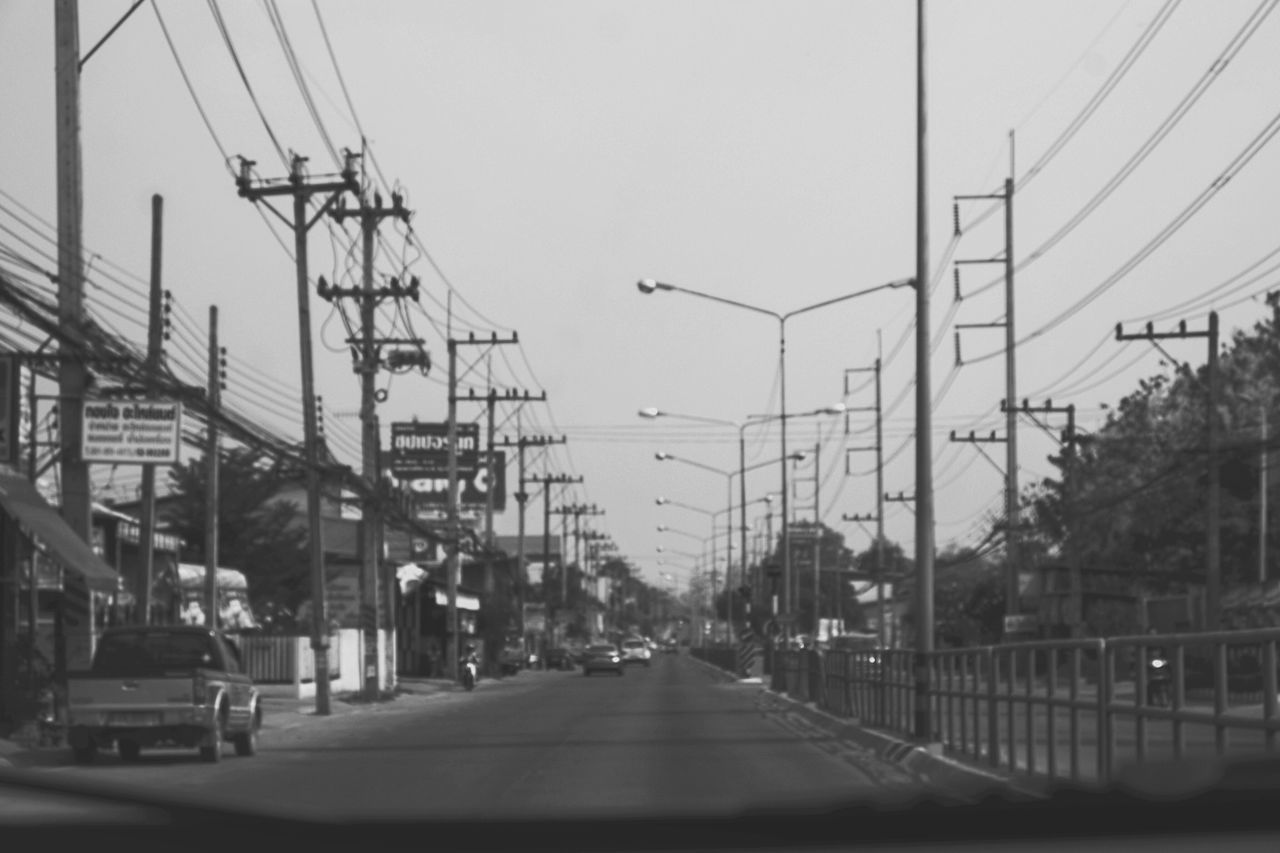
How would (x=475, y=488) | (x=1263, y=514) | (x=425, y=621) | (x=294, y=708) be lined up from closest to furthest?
(x=294, y=708), (x=1263, y=514), (x=475, y=488), (x=425, y=621)

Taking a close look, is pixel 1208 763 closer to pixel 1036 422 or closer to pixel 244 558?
pixel 1036 422

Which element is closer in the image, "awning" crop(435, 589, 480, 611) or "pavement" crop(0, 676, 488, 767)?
"pavement" crop(0, 676, 488, 767)

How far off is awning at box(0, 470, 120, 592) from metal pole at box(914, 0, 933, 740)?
1093 cm

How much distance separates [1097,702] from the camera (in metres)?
14.1

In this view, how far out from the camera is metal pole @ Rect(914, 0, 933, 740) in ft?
79.6

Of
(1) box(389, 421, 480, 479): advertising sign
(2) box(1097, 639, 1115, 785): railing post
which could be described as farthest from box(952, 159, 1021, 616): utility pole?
(2) box(1097, 639, 1115, 785): railing post

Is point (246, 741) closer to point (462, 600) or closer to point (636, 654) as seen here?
point (462, 600)

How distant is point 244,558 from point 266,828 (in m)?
68.4

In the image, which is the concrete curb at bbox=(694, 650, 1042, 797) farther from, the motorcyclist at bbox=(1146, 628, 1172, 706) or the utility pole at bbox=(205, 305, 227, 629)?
the utility pole at bbox=(205, 305, 227, 629)

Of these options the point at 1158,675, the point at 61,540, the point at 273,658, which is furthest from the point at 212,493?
the point at 1158,675

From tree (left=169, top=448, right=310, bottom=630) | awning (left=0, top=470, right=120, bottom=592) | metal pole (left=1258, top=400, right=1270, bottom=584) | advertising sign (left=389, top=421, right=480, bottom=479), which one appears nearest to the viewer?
awning (left=0, top=470, right=120, bottom=592)

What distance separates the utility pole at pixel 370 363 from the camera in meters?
43.6

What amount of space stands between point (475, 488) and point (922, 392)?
192ft

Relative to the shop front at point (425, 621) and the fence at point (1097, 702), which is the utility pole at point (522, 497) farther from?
the fence at point (1097, 702)
